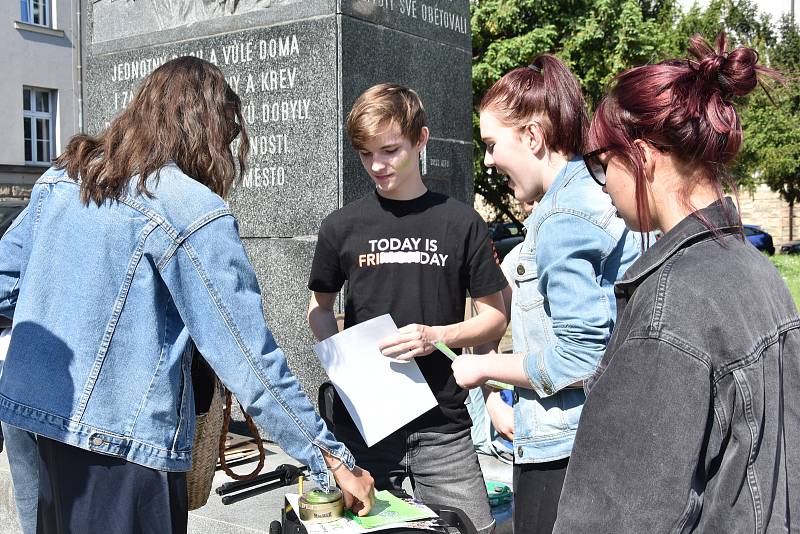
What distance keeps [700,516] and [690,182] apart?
498 millimetres

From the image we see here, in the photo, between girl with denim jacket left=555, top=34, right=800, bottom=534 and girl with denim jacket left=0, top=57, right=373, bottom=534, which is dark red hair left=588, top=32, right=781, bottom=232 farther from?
girl with denim jacket left=0, top=57, right=373, bottom=534

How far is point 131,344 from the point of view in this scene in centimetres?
200

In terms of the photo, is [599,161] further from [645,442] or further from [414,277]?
[414,277]

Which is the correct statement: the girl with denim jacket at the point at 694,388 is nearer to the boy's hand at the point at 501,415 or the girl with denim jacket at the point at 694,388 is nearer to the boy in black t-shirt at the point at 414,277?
the boy's hand at the point at 501,415

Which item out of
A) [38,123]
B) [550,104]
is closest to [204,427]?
[550,104]

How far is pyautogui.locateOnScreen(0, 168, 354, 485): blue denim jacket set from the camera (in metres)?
1.99

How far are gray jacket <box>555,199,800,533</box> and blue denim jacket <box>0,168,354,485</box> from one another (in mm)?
962

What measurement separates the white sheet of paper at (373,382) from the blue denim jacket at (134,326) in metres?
0.54

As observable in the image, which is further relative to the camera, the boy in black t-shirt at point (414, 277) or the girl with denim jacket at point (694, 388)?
the boy in black t-shirt at point (414, 277)

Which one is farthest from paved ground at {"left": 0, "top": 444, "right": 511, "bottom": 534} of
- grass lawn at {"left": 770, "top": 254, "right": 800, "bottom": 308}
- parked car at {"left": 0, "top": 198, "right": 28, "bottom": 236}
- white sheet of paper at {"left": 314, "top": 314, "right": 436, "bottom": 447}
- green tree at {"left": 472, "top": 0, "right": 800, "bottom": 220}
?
green tree at {"left": 472, "top": 0, "right": 800, "bottom": 220}

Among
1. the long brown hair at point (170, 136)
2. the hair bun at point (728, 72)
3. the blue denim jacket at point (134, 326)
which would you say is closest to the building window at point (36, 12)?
the long brown hair at point (170, 136)

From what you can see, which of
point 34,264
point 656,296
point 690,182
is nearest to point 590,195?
point 690,182

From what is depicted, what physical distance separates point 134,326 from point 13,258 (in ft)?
1.79

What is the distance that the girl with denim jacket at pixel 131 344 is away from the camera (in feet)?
6.52
